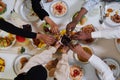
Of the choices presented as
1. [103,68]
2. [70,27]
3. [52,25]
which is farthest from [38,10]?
[103,68]

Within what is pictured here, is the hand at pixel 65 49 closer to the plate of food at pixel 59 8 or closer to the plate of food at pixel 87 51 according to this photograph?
the plate of food at pixel 87 51

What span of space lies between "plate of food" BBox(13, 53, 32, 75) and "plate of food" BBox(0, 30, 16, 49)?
0.10 metres

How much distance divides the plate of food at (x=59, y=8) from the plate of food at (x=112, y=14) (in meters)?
0.29

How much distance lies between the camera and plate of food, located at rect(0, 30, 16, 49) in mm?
1786

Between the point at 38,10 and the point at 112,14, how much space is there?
1.64 feet

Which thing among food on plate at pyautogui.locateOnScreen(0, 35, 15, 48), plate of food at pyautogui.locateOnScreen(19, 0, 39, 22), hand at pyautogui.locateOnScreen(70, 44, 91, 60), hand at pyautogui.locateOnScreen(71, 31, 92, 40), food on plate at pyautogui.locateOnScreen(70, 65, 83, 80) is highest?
plate of food at pyautogui.locateOnScreen(19, 0, 39, 22)

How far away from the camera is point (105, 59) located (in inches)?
66.7

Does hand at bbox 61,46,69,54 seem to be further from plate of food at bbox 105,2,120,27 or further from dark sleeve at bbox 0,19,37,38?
Answer: plate of food at bbox 105,2,120,27

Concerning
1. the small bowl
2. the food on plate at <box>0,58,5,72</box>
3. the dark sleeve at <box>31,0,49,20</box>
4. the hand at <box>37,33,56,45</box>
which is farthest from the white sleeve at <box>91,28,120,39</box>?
the food on plate at <box>0,58,5,72</box>

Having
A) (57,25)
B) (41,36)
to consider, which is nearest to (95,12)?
(57,25)

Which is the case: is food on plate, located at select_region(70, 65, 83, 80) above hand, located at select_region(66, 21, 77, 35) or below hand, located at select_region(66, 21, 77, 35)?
below

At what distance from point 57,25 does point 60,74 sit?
0.44 meters

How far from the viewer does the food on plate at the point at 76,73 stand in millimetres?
1683

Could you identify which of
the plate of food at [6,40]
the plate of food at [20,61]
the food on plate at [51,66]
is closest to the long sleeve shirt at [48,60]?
the food on plate at [51,66]
